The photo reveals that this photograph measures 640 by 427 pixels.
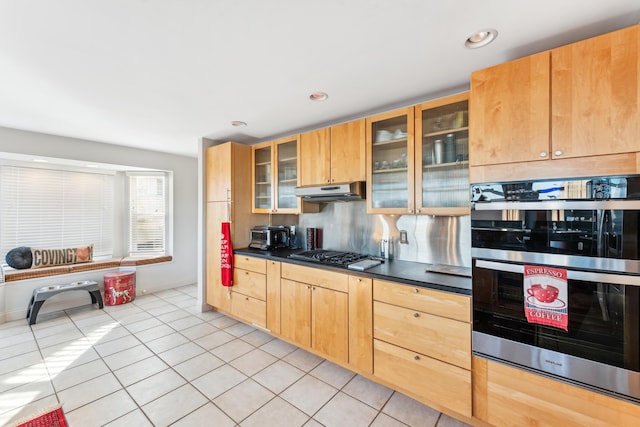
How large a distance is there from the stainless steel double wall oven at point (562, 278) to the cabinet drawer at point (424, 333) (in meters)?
0.09

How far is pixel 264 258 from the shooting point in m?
2.84

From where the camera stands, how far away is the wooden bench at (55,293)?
319 centimetres

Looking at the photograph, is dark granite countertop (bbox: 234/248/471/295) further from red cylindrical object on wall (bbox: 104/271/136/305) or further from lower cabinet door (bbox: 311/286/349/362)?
red cylindrical object on wall (bbox: 104/271/136/305)

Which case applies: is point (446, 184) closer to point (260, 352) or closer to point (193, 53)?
point (193, 53)

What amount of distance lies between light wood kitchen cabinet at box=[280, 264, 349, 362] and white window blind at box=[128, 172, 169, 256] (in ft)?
10.4

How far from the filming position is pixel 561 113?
1.40 m

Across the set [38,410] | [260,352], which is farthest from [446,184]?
[38,410]

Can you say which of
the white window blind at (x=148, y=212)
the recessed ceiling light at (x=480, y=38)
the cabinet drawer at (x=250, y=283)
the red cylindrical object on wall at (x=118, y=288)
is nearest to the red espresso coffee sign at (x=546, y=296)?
the recessed ceiling light at (x=480, y=38)

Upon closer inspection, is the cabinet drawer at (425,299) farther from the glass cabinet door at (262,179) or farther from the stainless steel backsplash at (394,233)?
the glass cabinet door at (262,179)

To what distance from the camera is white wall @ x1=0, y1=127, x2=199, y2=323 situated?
10.6 ft

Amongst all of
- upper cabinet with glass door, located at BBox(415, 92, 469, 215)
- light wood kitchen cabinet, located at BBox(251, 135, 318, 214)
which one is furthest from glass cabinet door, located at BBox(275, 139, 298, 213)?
upper cabinet with glass door, located at BBox(415, 92, 469, 215)

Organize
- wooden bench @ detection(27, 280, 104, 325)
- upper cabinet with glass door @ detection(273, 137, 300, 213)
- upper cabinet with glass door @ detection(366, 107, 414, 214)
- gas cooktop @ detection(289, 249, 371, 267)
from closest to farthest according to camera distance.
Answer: upper cabinet with glass door @ detection(366, 107, 414, 214) → gas cooktop @ detection(289, 249, 371, 267) → upper cabinet with glass door @ detection(273, 137, 300, 213) → wooden bench @ detection(27, 280, 104, 325)

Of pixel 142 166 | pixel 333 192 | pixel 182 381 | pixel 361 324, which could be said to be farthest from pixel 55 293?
pixel 361 324

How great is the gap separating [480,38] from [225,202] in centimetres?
289
